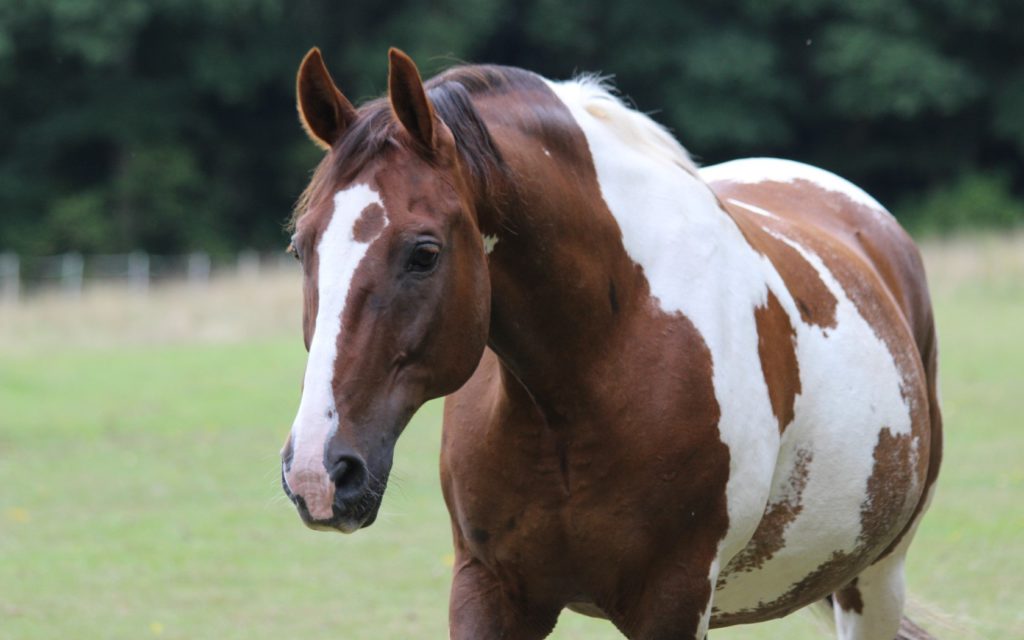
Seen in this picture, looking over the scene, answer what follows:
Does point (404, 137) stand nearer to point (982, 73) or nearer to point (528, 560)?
point (528, 560)

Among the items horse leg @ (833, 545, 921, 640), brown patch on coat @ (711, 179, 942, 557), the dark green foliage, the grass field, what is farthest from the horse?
the dark green foliage

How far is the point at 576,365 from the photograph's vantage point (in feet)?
11.8

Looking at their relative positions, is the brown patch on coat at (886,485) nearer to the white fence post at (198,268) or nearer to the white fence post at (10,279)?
the white fence post at (10,279)

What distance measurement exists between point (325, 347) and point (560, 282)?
763mm

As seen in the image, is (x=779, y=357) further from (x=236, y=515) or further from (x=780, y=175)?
(x=236, y=515)

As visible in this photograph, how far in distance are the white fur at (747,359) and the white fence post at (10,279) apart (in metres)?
24.5

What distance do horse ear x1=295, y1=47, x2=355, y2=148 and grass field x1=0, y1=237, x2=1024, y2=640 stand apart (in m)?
0.84

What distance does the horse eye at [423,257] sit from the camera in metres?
3.10

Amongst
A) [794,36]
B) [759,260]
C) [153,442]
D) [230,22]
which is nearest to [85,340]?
[153,442]

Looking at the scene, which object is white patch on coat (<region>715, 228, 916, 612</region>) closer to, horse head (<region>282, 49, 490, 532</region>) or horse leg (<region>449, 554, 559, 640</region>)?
horse leg (<region>449, 554, 559, 640</region>)

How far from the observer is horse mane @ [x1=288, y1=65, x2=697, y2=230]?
3.20 m

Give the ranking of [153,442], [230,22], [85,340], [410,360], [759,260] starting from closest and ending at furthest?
1. [410,360]
2. [759,260]
3. [153,442]
4. [85,340]
5. [230,22]

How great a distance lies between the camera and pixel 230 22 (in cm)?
3909

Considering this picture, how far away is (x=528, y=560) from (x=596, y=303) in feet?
2.19
